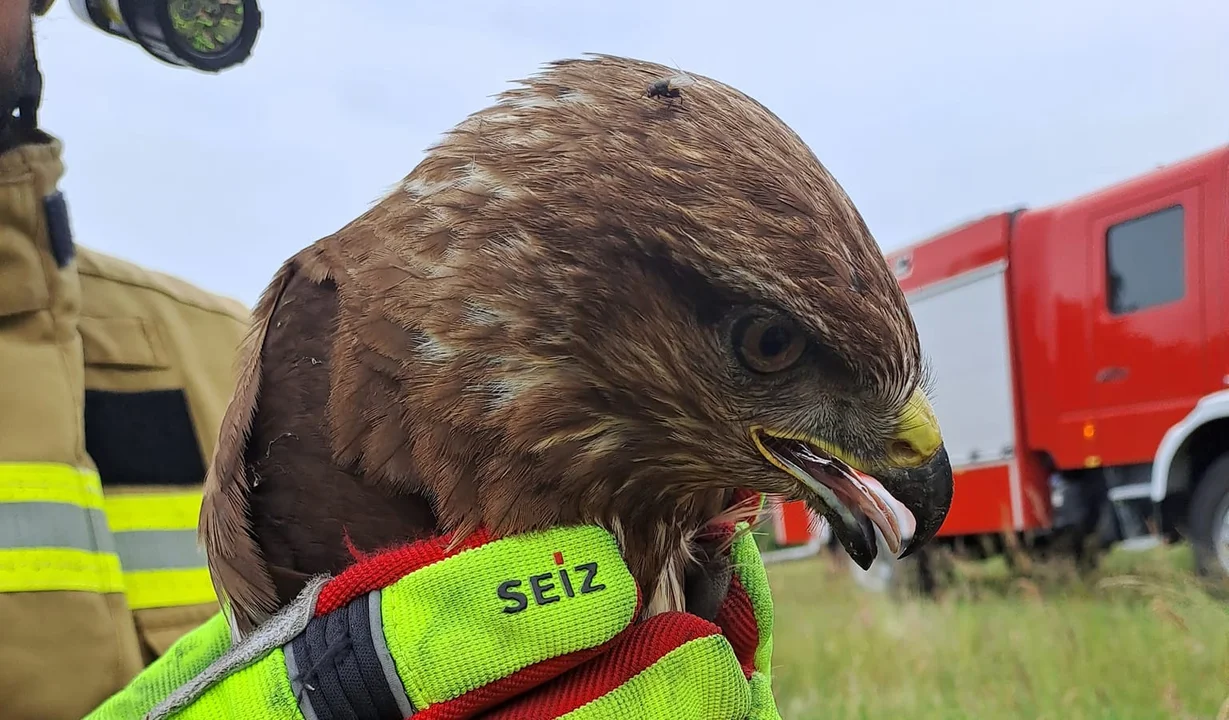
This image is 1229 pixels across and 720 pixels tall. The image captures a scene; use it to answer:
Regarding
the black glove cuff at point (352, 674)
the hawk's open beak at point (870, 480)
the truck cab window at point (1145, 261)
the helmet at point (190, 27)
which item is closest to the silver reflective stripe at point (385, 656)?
the black glove cuff at point (352, 674)

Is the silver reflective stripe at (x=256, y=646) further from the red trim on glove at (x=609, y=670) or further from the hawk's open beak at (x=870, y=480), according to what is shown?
the hawk's open beak at (x=870, y=480)

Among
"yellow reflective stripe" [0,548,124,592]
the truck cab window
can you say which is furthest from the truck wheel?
"yellow reflective stripe" [0,548,124,592]

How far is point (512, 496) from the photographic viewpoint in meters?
0.99

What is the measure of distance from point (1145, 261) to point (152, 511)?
2704mm

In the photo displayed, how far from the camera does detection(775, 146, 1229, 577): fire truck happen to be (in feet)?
7.85

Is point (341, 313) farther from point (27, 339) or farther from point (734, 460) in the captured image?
point (27, 339)

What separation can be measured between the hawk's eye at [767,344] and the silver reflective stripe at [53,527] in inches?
52.2

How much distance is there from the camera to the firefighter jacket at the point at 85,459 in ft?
5.26

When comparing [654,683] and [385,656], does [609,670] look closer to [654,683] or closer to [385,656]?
[654,683]

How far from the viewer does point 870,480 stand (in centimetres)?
101

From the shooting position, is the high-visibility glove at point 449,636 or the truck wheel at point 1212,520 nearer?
the high-visibility glove at point 449,636

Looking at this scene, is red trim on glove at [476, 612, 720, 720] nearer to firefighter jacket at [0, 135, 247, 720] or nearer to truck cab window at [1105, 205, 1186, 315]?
firefighter jacket at [0, 135, 247, 720]

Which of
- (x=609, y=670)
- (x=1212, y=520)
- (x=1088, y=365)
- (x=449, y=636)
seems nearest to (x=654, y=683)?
(x=609, y=670)

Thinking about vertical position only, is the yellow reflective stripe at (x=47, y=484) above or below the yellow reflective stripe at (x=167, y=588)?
above
